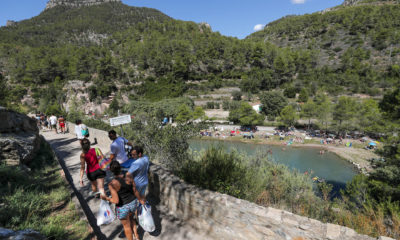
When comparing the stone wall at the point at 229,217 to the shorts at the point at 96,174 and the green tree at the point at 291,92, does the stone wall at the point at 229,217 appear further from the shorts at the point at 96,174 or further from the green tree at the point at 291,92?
the green tree at the point at 291,92

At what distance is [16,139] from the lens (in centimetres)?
514

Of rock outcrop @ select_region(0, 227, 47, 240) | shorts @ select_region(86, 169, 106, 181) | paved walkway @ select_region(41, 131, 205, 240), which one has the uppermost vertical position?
rock outcrop @ select_region(0, 227, 47, 240)

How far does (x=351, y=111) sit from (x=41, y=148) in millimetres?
35818

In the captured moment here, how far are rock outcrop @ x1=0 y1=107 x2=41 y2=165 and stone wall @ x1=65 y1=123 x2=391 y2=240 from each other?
3.63 metres

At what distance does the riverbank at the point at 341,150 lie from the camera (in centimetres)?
1958

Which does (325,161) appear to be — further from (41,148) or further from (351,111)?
(41,148)

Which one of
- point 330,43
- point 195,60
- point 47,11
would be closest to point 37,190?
point 195,60

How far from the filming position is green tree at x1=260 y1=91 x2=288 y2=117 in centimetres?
3597

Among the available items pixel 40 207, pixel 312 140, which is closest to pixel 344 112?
pixel 312 140

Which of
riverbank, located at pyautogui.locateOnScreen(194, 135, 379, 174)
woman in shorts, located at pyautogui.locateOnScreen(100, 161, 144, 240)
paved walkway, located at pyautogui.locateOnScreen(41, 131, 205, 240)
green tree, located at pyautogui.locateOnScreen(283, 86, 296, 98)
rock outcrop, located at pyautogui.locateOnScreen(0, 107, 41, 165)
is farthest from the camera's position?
green tree, located at pyautogui.locateOnScreen(283, 86, 296, 98)

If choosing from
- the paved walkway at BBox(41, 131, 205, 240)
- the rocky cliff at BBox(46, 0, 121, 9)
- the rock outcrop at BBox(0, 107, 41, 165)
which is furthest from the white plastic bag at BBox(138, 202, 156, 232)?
the rocky cliff at BBox(46, 0, 121, 9)

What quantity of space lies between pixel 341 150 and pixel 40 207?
28.6 m

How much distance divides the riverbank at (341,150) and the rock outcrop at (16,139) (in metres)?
13.7

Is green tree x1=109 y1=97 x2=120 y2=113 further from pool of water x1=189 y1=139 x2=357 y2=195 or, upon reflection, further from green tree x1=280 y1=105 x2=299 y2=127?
green tree x1=280 y1=105 x2=299 y2=127
